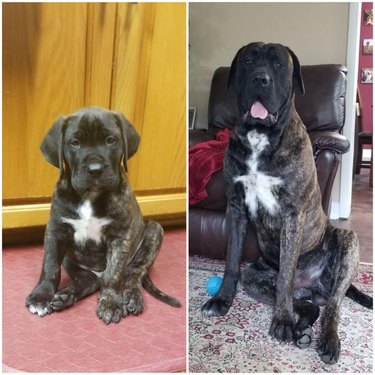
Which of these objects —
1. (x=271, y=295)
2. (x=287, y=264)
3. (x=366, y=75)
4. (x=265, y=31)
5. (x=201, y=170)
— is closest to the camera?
(x=287, y=264)

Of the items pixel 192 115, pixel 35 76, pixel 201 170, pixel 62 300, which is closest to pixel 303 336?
pixel 62 300

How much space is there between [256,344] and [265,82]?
0.70 metres

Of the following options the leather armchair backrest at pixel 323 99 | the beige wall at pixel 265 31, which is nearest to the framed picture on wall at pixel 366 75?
the beige wall at pixel 265 31

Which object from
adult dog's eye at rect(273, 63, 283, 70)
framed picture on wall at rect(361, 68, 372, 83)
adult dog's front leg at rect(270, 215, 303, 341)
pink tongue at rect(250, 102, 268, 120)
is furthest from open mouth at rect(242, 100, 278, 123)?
framed picture on wall at rect(361, 68, 372, 83)

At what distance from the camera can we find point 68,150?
0.81 metres

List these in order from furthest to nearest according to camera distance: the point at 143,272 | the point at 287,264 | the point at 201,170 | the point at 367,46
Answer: the point at 367,46 → the point at 201,170 → the point at 287,264 → the point at 143,272

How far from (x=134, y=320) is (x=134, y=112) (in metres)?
0.40

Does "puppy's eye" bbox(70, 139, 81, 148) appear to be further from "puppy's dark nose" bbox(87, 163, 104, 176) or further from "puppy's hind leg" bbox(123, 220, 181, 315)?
"puppy's hind leg" bbox(123, 220, 181, 315)

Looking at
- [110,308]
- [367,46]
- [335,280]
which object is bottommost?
[335,280]

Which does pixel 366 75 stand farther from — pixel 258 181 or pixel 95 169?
pixel 95 169

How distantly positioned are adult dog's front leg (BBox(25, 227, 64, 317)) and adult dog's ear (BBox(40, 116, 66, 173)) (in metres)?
0.14

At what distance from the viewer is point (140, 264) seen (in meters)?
0.92

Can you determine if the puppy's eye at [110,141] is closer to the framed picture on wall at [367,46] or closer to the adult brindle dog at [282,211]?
the adult brindle dog at [282,211]

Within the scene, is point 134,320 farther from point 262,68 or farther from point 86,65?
point 262,68
